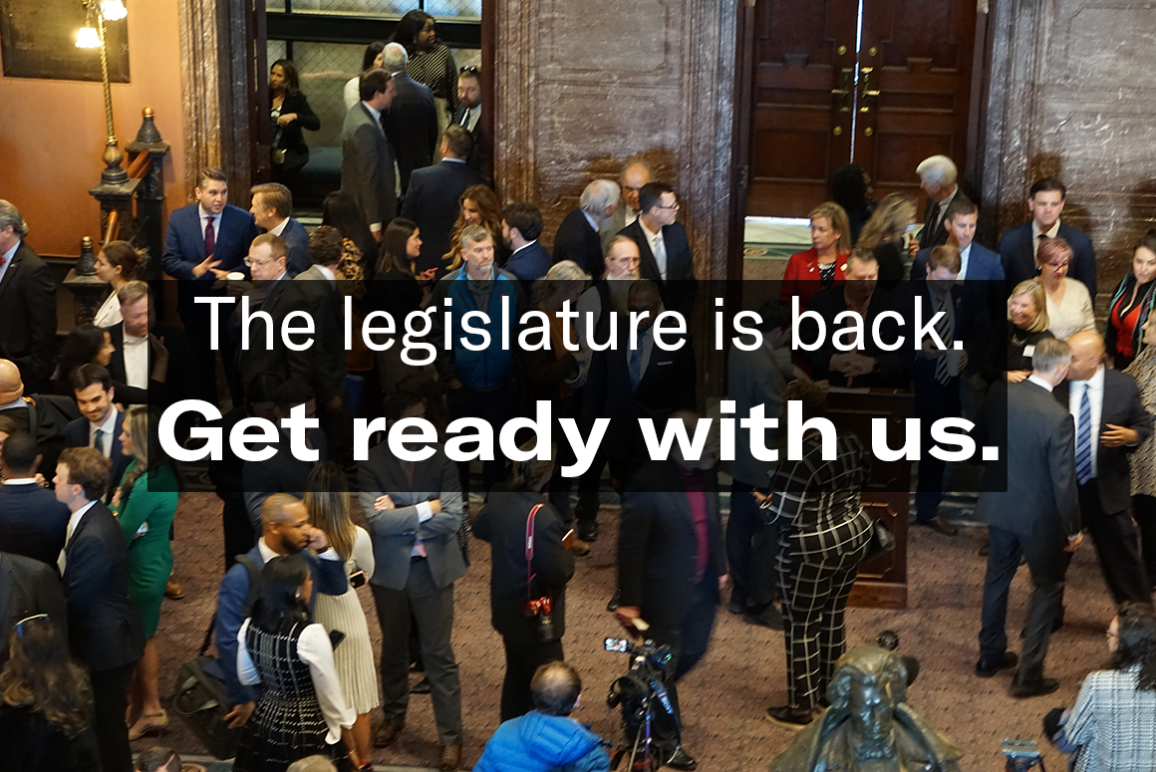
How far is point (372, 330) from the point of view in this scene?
28.7 feet

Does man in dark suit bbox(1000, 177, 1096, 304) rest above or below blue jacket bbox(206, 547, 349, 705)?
above

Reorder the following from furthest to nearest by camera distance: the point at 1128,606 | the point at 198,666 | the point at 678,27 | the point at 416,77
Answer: the point at 416,77
the point at 678,27
the point at 198,666
the point at 1128,606

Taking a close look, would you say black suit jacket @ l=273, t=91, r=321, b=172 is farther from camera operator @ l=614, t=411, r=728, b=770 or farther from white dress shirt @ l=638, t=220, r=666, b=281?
camera operator @ l=614, t=411, r=728, b=770

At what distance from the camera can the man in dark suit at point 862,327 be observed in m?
8.16

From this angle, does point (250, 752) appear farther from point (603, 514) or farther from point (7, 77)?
point (7, 77)

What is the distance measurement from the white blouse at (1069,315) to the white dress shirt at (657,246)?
229 centimetres

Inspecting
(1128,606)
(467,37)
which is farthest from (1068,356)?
(467,37)

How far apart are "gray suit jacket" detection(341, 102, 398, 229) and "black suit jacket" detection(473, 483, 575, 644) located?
170 inches

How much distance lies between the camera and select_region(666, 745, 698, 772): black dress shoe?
6660 mm

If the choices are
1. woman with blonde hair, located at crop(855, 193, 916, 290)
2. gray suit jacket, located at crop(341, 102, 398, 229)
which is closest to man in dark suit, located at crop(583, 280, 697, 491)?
woman with blonde hair, located at crop(855, 193, 916, 290)

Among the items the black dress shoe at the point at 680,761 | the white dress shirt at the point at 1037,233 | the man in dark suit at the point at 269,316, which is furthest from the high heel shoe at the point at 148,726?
the white dress shirt at the point at 1037,233

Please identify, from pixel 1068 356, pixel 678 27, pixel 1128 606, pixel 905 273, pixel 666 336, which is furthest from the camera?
pixel 678 27

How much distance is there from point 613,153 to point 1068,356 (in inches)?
183

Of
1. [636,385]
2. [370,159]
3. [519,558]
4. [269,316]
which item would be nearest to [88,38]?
[370,159]
